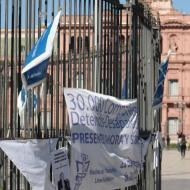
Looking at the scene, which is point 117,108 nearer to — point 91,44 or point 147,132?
point 91,44

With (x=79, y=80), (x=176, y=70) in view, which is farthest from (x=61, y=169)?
(x=176, y=70)

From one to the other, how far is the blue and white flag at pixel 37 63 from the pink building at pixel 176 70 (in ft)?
234

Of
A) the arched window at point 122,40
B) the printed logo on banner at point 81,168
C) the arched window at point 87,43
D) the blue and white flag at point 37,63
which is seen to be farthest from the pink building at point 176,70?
the blue and white flag at point 37,63

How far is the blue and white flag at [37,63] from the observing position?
562 centimetres

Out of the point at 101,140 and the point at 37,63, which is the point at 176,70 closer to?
the point at 101,140

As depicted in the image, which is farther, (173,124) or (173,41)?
(173,41)

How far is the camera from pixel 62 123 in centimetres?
705

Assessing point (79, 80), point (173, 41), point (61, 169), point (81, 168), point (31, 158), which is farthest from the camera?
point (173, 41)

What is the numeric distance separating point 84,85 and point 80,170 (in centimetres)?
106

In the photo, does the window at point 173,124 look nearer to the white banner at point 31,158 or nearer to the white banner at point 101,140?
the white banner at point 101,140

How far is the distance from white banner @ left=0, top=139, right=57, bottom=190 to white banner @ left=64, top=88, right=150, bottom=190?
2.46 ft

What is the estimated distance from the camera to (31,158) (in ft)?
19.2

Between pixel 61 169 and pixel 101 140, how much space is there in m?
0.92

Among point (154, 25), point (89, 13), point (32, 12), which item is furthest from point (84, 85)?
point (154, 25)
